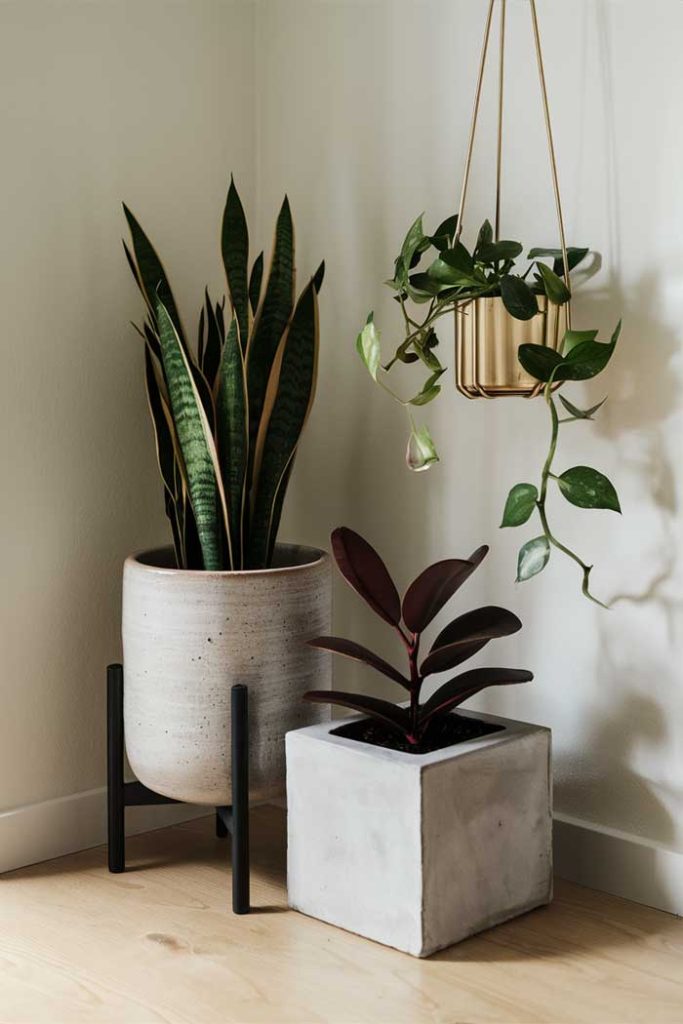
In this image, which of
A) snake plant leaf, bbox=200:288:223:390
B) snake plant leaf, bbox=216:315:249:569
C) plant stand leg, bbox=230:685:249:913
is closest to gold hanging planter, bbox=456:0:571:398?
snake plant leaf, bbox=216:315:249:569

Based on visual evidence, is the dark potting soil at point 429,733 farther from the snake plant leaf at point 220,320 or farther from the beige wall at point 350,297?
the snake plant leaf at point 220,320

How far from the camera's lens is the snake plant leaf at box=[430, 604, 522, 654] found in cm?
152

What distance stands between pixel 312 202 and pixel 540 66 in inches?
21.4

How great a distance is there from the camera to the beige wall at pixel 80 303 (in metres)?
1.71

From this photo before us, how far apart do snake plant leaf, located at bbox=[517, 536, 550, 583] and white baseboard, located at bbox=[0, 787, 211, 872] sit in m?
0.80

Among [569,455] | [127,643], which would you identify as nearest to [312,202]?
[569,455]

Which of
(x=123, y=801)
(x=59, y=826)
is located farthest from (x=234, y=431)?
(x=59, y=826)

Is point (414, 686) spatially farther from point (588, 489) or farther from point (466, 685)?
point (588, 489)

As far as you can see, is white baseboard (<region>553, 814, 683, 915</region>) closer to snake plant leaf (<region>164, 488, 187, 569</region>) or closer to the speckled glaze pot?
the speckled glaze pot


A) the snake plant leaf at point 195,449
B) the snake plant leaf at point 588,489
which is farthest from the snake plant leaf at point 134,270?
the snake plant leaf at point 588,489

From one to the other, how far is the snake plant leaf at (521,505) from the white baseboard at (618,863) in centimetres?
48

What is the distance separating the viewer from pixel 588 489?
146 centimetres

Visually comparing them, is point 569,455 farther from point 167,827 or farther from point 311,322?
point 167,827

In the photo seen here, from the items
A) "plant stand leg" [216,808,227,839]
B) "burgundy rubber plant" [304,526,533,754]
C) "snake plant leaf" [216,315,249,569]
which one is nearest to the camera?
"burgundy rubber plant" [304,526,533,754]
